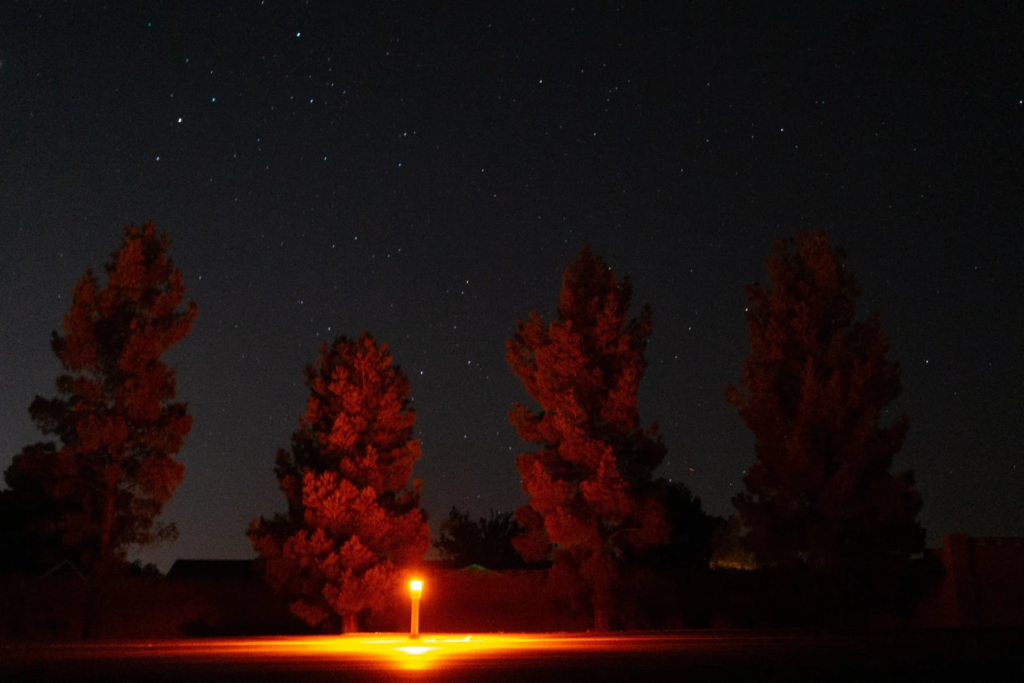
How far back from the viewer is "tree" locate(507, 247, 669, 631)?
78.8 ft

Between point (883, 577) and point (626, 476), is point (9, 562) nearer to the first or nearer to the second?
point (626, 476)

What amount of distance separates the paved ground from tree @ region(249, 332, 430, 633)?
A: 7476 millimetres

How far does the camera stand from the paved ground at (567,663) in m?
9.09

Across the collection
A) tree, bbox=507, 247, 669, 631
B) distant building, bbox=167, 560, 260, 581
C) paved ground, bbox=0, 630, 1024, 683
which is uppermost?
tree, bbox=507, 247, 669, 631

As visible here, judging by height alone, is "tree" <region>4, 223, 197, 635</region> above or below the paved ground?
above

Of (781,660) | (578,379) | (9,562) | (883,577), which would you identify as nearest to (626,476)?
(578,379)

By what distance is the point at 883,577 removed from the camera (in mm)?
23750

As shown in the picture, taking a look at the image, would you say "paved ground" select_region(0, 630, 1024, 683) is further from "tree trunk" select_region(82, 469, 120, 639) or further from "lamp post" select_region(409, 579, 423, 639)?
"tree trunk" select_region(82, 469, 120, 639)

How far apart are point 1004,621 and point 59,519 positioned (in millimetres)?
24041

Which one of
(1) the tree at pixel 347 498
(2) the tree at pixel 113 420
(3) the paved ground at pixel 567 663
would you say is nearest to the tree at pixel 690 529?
(1) the tree at pixel 347 498

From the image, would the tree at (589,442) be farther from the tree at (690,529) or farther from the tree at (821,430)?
the tree at (690,529)

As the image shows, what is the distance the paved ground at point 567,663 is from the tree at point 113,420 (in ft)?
27.9

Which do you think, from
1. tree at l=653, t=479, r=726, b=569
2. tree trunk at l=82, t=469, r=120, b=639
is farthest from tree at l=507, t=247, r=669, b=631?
tree at l=653, t=479, r=726, b=569

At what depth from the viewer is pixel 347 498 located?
941 inches
